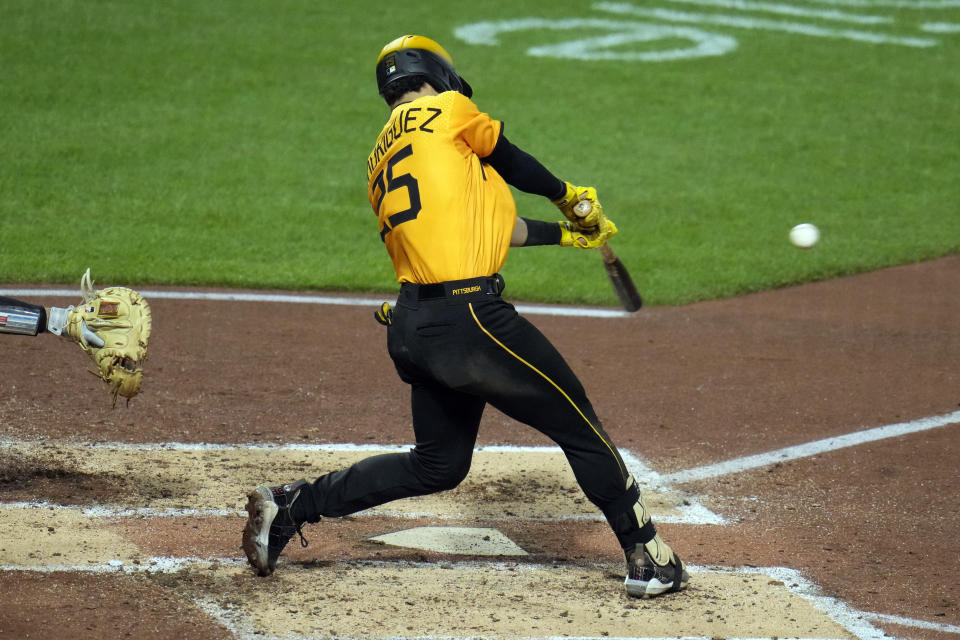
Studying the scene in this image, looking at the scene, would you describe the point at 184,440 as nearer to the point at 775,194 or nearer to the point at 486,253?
the point at 486,253

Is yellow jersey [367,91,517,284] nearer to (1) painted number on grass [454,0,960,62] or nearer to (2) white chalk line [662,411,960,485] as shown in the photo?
(2) white chalk line [662,411,960,485]

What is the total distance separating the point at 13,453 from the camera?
521 centimetres

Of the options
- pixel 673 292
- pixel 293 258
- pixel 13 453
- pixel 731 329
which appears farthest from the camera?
pixel 293 258

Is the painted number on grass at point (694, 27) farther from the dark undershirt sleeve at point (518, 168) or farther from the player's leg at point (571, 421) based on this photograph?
the player's leg at point (571, 421)

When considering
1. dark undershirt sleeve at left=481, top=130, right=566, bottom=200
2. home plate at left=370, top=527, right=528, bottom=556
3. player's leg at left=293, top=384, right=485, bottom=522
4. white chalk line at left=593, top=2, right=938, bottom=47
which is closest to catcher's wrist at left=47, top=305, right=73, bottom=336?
player's leg at left=293, top=384, right=485, bottom=522

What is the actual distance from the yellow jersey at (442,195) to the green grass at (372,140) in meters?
4.77

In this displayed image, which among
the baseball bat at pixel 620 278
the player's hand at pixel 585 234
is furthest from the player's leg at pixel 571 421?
the baseball bat at pixel 620 278

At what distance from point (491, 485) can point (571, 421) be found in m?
1.37

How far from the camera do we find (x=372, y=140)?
12562 mm

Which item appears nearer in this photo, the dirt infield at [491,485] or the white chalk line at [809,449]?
the dirt infield at [491,485]

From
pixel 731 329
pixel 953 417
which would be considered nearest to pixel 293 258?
pixel 731 329

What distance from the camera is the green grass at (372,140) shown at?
9.57 m

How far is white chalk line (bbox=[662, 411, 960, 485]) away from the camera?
539 cm

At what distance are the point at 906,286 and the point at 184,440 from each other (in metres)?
5.92
